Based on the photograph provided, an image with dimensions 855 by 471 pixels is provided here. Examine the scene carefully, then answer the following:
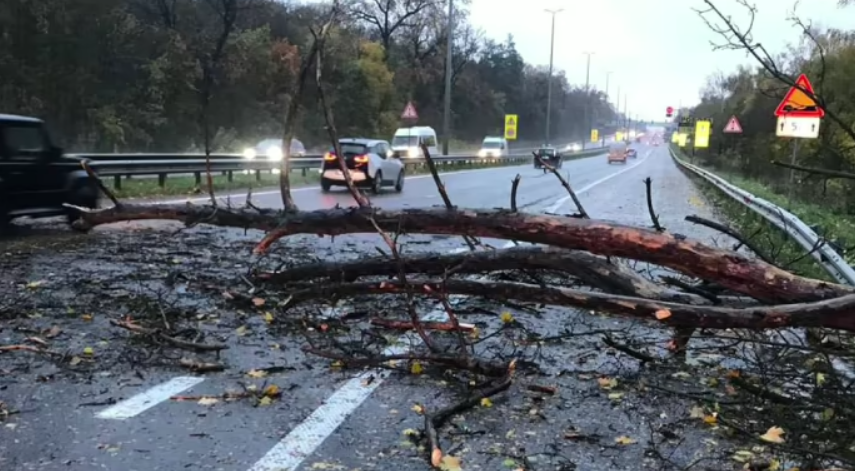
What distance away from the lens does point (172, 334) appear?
18.0ft

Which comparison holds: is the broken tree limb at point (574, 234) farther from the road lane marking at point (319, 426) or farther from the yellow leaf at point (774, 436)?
the road lane marking at point (319, 426)

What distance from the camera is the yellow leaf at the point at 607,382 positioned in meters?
4.82

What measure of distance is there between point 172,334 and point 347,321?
4.37ft

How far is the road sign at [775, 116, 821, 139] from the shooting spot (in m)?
12.9

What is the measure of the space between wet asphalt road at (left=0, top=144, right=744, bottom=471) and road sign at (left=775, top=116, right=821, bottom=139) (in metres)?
9.39

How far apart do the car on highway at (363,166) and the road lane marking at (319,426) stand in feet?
53.1

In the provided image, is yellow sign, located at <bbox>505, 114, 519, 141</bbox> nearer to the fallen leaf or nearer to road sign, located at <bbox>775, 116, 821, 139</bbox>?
road sign, located at <bbox>775, 116, 821, 139</bbox>

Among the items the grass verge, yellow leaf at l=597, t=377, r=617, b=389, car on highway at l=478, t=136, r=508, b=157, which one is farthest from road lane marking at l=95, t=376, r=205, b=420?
car on highway at l=478, t=136, r=508, b=157

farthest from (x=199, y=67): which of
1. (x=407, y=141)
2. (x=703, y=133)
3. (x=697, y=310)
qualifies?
(x=697, y=310)

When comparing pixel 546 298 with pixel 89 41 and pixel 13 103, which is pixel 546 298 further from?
pixel 89 41

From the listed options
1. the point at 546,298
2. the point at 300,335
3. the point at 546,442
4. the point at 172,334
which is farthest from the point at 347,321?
the point at 546,442

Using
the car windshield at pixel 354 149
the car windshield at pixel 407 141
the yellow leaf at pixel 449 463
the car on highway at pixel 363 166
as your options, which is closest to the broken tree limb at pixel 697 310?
the yellow leaf at pixel 449 463

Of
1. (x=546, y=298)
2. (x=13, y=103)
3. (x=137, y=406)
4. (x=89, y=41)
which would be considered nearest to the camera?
(x=137, y=406)

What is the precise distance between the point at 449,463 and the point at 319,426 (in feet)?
2.67
